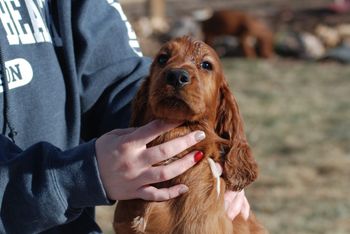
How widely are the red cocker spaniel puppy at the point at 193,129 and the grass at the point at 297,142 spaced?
9.99ft

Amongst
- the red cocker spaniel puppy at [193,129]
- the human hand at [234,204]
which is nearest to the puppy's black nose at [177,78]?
the red cocker spaniel puppy at [193,129]

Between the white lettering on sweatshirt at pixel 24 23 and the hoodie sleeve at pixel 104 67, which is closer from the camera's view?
the white lettering on sweatshirt at pixel 24 23

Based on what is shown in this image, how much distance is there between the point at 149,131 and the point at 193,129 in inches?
8.0

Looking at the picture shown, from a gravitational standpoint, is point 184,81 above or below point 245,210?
above

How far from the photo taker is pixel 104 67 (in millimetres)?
2502

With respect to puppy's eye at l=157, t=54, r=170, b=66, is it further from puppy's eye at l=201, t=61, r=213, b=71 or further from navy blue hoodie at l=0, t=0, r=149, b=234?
navy blue hoodie at l=0, t=0, r=149, b=234

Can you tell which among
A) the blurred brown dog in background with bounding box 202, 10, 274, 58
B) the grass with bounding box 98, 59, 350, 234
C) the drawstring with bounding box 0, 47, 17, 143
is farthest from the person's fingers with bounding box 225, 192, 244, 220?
the blurred brown dog in background with bounding box 202, 10, 274, 58

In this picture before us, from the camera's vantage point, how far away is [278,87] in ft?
32.1

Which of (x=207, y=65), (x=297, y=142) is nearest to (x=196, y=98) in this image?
(x=207, y=65)

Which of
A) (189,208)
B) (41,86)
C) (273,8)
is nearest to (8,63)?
(41,86)

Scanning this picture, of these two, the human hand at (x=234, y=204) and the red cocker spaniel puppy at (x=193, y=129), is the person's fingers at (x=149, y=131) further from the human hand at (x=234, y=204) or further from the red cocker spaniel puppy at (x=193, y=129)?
the human hand at (x=234, y=204)

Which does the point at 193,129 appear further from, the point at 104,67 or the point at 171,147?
the point at 104,67

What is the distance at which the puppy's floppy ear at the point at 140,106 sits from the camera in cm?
222

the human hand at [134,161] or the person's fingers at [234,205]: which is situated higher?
the human hand at [134,161]
